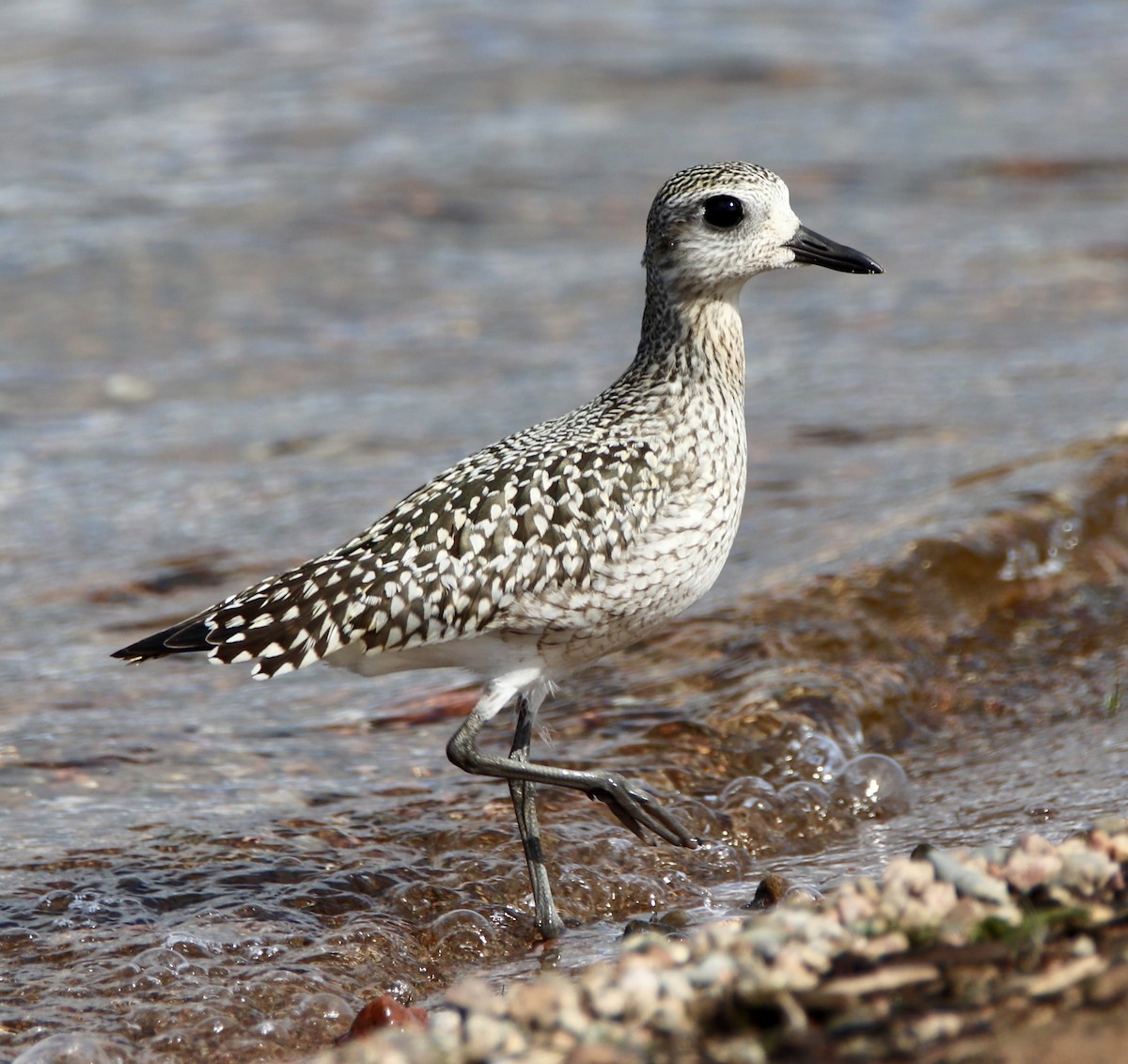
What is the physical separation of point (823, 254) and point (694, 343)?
18.8 inches

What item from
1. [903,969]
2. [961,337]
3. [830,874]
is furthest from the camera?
[961,337]

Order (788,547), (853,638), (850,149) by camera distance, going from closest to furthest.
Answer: (853,638) < (788,547) < (850,149)

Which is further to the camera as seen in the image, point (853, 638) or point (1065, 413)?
point (1065, 413)

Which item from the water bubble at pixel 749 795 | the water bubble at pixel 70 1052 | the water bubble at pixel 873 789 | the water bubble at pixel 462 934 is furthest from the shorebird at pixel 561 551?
the water bubble at pixel 70 1052

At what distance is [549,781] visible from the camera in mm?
4891

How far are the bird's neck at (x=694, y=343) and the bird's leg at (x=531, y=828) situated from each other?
1.05 metres

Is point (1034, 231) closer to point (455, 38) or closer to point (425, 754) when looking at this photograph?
point (455, 38)

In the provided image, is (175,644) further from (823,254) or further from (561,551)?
(823,254)

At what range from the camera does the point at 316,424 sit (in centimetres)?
905

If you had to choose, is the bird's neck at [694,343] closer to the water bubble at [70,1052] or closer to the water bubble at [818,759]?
the water bubble at [818,759]

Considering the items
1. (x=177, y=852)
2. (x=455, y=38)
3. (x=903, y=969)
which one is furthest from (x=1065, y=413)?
(x=455, y=38)

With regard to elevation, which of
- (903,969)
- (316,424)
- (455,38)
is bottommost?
(903,969)

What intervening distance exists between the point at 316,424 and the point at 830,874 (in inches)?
188

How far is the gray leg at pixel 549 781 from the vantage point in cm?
488
